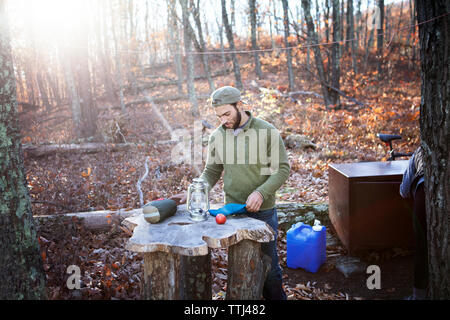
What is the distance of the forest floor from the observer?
3.95 m

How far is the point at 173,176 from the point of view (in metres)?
8.00

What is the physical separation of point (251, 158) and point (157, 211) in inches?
41.4

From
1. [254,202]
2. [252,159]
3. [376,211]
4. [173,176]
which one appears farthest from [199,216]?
[173,176]

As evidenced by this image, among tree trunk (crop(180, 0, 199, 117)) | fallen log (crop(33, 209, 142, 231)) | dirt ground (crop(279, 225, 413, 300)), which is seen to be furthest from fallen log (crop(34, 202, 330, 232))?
tree trunk (crop(180, 0, 199, 117))

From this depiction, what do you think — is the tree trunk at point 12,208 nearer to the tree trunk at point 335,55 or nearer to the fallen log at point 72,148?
the fallen log at point 72,148

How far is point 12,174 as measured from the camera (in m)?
Answer: 2.81

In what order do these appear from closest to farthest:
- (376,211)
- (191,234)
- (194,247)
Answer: (194,247) → (191,234) → (376,211)

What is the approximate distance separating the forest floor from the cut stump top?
3.89 feet

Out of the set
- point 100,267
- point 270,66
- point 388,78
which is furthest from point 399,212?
point 270,66

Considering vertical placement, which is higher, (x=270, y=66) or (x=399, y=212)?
(x=270, y=66)

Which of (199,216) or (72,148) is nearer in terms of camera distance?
(199,216)

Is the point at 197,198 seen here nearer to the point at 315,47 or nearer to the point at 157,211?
the point at 157,211
